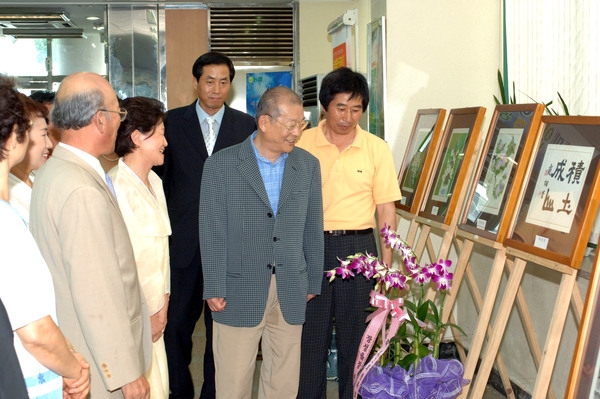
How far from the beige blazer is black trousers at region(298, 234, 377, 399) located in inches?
60.4

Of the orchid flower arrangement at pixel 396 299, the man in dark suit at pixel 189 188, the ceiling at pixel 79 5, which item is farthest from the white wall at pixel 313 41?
the orchid flower arrangement at pixel 396 299

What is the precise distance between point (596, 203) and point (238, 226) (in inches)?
57.0

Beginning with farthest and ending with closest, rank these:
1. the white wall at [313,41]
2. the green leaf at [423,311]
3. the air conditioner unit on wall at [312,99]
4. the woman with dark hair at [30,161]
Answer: the white wall at [313,41] → the air conditioner unit on wall at [312,99] → the green leaf at [423,311] → the woman with dark hair at [30,161]

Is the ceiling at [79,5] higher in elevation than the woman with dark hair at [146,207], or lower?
higher

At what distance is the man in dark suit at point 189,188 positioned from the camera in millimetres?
3980

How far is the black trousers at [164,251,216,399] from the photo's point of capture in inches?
157

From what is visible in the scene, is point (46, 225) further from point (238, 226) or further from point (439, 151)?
point (439, 151)

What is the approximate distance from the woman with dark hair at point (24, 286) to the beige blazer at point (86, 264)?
0.97 ft

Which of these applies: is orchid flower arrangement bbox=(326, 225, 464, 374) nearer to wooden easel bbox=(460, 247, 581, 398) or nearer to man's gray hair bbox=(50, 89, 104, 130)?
wooden easel bbox=(460, 247, 581, 398)

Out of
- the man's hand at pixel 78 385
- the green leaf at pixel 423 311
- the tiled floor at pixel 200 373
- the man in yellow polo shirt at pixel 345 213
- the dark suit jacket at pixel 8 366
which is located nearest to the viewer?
the dark suit jacket at pixel 8 366

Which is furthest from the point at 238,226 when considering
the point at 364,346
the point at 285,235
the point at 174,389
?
the point at 174,389

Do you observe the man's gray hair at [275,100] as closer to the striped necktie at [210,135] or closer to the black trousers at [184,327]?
the striped necktie at [210,135]

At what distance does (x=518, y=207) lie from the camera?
3.21 meters

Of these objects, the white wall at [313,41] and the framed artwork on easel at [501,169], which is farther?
the white wall at [313,41]
